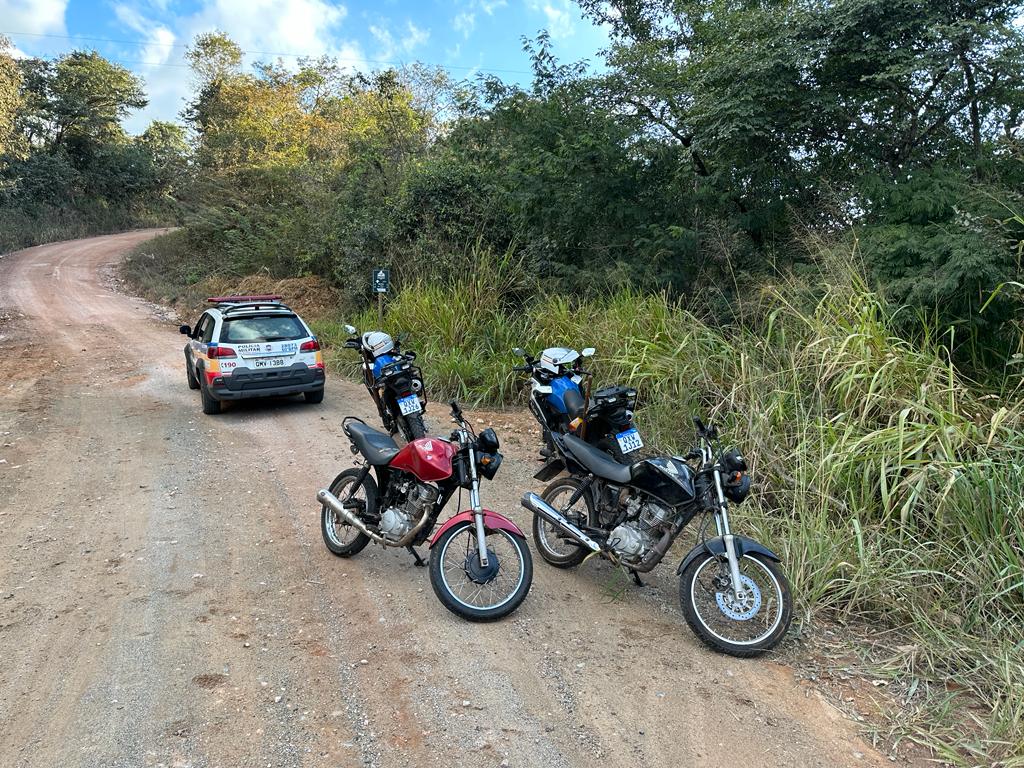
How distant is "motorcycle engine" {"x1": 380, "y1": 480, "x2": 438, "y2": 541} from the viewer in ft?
14.5

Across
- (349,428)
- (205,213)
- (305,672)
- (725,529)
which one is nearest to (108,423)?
(349,428)

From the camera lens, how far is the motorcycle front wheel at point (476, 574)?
13.2 feet

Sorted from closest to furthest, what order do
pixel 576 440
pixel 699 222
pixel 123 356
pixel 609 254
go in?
pixel 576 440, pixel 699 222, pixel 609 254, pixel 123 356

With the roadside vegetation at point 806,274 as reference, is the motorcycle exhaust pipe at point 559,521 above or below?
below

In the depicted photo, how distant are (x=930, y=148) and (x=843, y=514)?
5662 mm

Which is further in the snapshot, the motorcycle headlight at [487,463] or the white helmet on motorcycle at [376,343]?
the white helmet on motorcycle at [376,343]

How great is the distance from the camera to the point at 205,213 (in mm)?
24375

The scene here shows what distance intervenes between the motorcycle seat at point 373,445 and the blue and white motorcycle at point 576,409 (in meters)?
1.12

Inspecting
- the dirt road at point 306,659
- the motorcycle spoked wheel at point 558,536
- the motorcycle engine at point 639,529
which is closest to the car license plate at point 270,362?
the dirt road at point 306,659

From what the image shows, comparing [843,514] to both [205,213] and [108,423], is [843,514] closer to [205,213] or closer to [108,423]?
[108,423]

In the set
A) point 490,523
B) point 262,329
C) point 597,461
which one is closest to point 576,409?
point 597,461


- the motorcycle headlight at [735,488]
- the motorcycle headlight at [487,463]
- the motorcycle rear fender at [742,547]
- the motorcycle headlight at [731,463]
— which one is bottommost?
the motorcycle rear fender at [742,547]

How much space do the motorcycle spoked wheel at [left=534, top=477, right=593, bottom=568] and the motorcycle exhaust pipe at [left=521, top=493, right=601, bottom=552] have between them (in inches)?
8.5

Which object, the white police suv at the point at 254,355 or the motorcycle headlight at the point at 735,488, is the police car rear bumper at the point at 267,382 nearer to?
the white police suv at the point at 254,355
